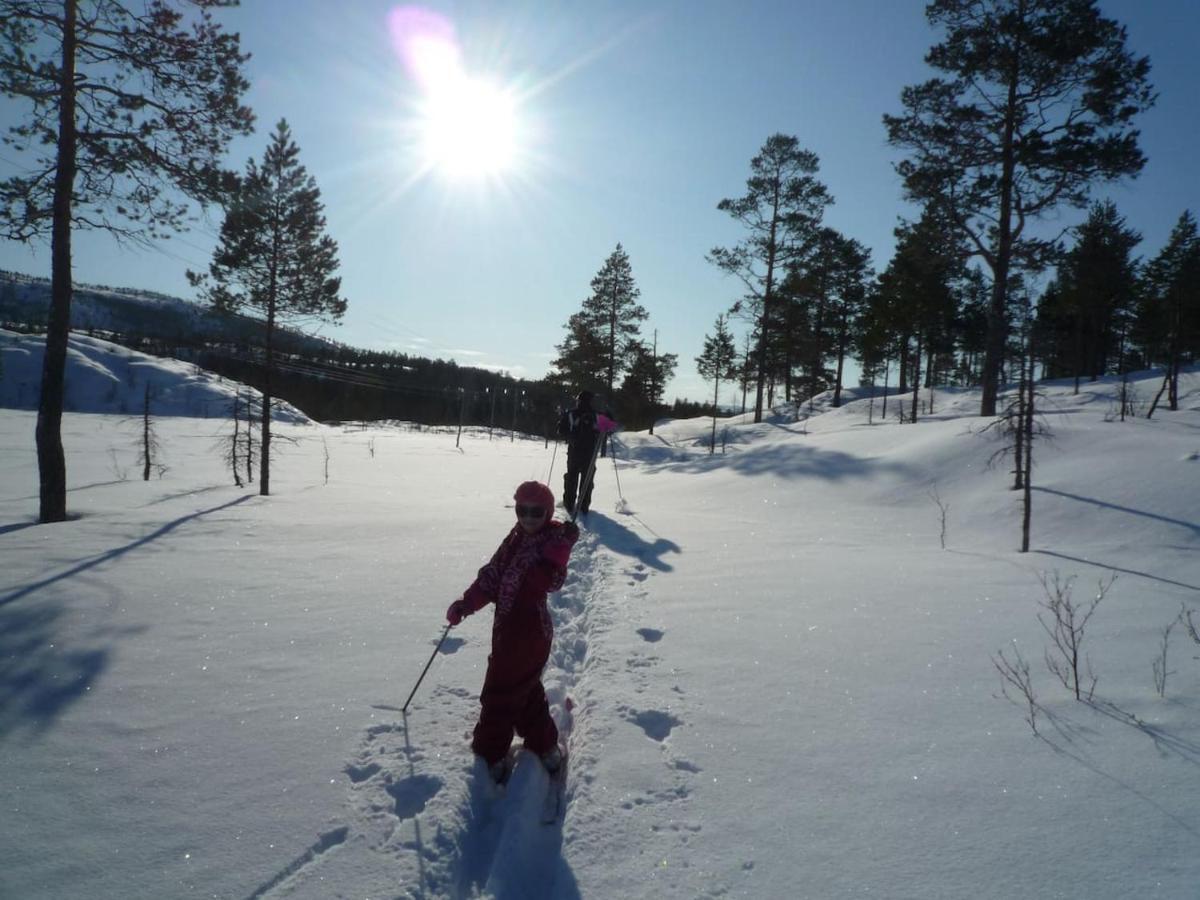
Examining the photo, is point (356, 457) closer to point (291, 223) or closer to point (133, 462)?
point (133, 462)

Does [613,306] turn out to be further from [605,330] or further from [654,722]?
[654,722]

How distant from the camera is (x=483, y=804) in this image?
2.72 metres

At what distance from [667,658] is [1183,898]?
2708mm

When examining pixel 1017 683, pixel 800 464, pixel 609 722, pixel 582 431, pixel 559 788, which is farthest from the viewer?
pixel 800 464

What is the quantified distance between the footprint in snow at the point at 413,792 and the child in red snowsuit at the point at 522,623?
30cm

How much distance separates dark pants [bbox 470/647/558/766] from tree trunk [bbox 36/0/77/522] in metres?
8.40

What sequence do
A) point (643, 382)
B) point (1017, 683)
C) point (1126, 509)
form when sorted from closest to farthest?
point (1017, 683), point (1126, 509), point (643, 382)

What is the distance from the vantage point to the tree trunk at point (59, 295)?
7.86 meters

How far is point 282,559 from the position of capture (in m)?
A: 5.98

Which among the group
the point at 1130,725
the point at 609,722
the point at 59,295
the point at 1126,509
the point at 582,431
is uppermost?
the point at 59,295

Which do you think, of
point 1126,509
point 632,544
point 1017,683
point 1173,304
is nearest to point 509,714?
point 1017,683

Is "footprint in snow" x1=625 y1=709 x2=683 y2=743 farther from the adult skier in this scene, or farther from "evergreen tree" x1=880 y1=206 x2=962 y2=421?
"evergreen tree" x1=880 y1=206 x2=962 y2=421

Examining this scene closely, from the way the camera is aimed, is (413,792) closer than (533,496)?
Yes

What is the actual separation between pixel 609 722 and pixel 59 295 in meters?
9.88
